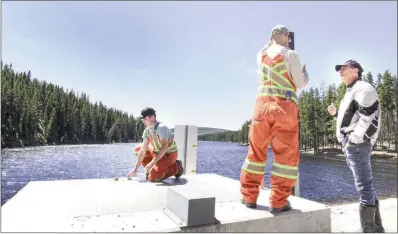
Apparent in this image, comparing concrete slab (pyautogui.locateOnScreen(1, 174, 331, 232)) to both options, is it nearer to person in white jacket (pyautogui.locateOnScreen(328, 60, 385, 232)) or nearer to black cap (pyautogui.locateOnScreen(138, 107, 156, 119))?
person in white jacket (pyautogui.locateOnScreen(328, 60, 385, 232))

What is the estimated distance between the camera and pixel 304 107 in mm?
70500

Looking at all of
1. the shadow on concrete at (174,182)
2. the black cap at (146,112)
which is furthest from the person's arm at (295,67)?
the shadow on concrete at (174,182)

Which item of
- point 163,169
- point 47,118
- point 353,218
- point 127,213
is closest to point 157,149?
point 163,169

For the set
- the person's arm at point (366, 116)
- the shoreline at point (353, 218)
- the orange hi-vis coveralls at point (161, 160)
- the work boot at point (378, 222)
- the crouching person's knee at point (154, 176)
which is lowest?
the shoreline at point (353, 218)

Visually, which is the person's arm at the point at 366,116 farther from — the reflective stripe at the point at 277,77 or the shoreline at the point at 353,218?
the shoreline at the point at 353,218

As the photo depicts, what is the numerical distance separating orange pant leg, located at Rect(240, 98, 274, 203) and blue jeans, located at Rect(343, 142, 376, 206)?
3.36 ft

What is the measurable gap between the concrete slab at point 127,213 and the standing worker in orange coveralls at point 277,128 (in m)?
0.27

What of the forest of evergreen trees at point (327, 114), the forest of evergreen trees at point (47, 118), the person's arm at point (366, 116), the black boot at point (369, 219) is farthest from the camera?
the forest of evergreen trees at point (47, 118)

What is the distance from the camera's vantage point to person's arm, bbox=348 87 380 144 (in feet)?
10.8

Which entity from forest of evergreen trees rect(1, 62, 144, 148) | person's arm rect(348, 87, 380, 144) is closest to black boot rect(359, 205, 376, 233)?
person's arm rect(348, 87, 380, 144)

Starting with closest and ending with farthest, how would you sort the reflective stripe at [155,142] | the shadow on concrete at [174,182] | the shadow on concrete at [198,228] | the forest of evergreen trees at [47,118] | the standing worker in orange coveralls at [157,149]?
the shadow on concrete at [198,228] → the shadow on concrete at [174,182] → the standing worker in orange coveralls at [157,149] → the reflective stripe at [155,142] → the forest of evergreen trees at [47,118]

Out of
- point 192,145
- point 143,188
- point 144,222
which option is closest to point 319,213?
point 144,222

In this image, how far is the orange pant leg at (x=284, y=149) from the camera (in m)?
3.47

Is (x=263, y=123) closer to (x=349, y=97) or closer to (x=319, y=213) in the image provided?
(x=349, y=97)
